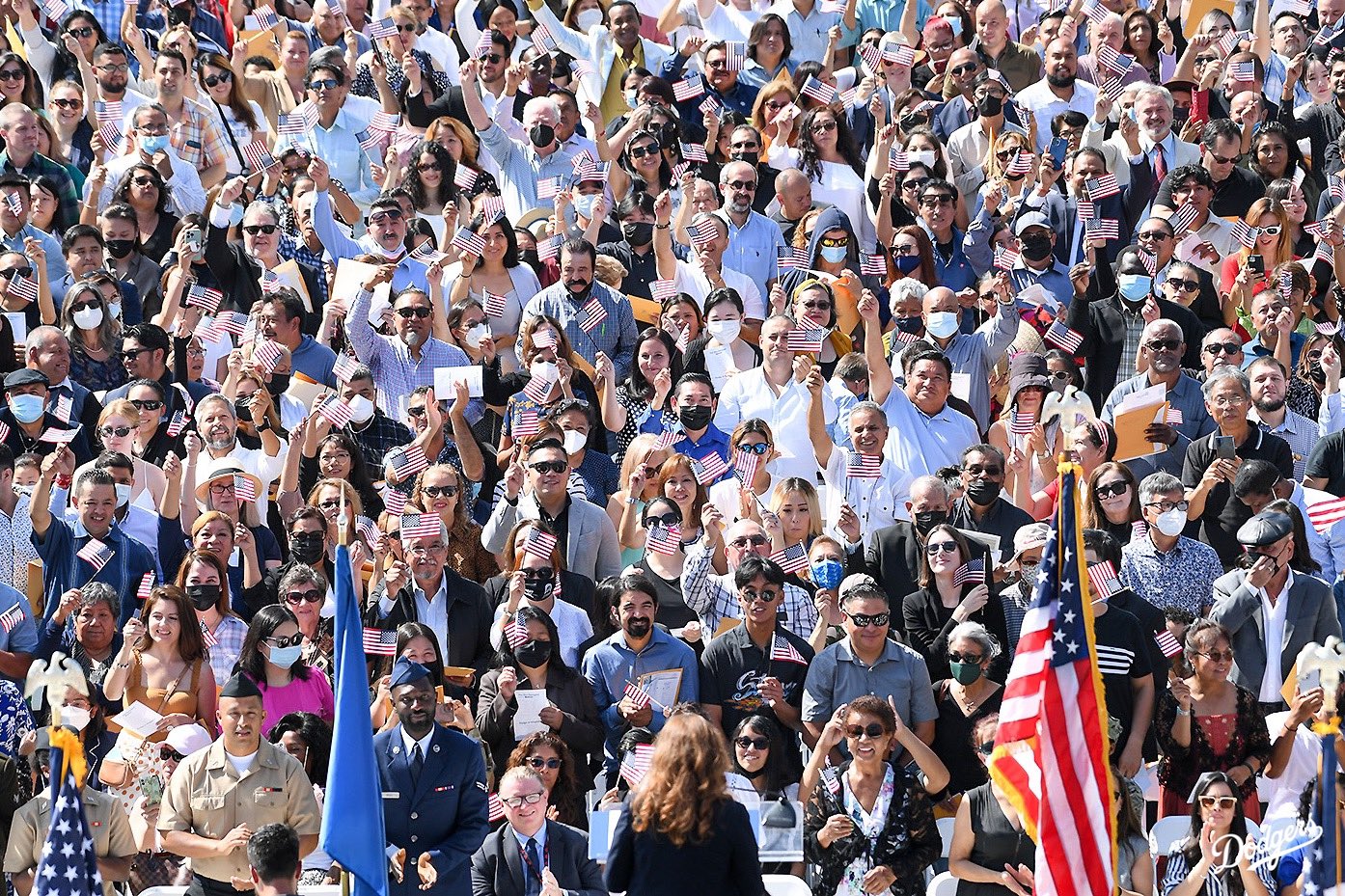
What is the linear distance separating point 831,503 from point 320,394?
2.66m

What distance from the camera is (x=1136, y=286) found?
13859mm

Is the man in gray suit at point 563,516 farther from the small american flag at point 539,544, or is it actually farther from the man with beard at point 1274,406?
the man with beard at point 1274,406

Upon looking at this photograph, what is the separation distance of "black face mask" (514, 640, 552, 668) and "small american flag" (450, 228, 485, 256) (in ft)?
12.9

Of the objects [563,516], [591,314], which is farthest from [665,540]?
[591,314]

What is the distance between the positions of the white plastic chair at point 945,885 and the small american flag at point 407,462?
11.7 feet

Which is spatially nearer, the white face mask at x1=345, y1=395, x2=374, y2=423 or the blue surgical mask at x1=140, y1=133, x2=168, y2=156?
the white face mask at x1=345, y1=395, x2=374, y2=423

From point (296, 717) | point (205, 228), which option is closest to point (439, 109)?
point (205, 228)

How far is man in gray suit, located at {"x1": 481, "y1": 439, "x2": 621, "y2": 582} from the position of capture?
12164 mm

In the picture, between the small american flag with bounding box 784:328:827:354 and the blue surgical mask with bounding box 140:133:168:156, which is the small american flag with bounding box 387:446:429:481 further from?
the blue surgical mask with bounding box 140:133:168:156

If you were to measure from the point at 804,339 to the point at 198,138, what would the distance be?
4.72m

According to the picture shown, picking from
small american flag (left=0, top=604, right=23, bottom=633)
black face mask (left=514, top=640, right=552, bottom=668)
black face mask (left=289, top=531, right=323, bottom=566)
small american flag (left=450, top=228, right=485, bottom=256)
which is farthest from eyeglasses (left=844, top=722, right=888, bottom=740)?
small american flag (left=450, top=228, right=485, bottom=256)

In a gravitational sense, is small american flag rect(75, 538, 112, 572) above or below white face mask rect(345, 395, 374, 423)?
below

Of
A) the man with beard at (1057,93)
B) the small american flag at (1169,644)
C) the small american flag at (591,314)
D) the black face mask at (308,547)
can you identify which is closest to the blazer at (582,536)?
the black face mask at (308,547)

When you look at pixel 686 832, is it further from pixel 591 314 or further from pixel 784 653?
pixel 591 314
